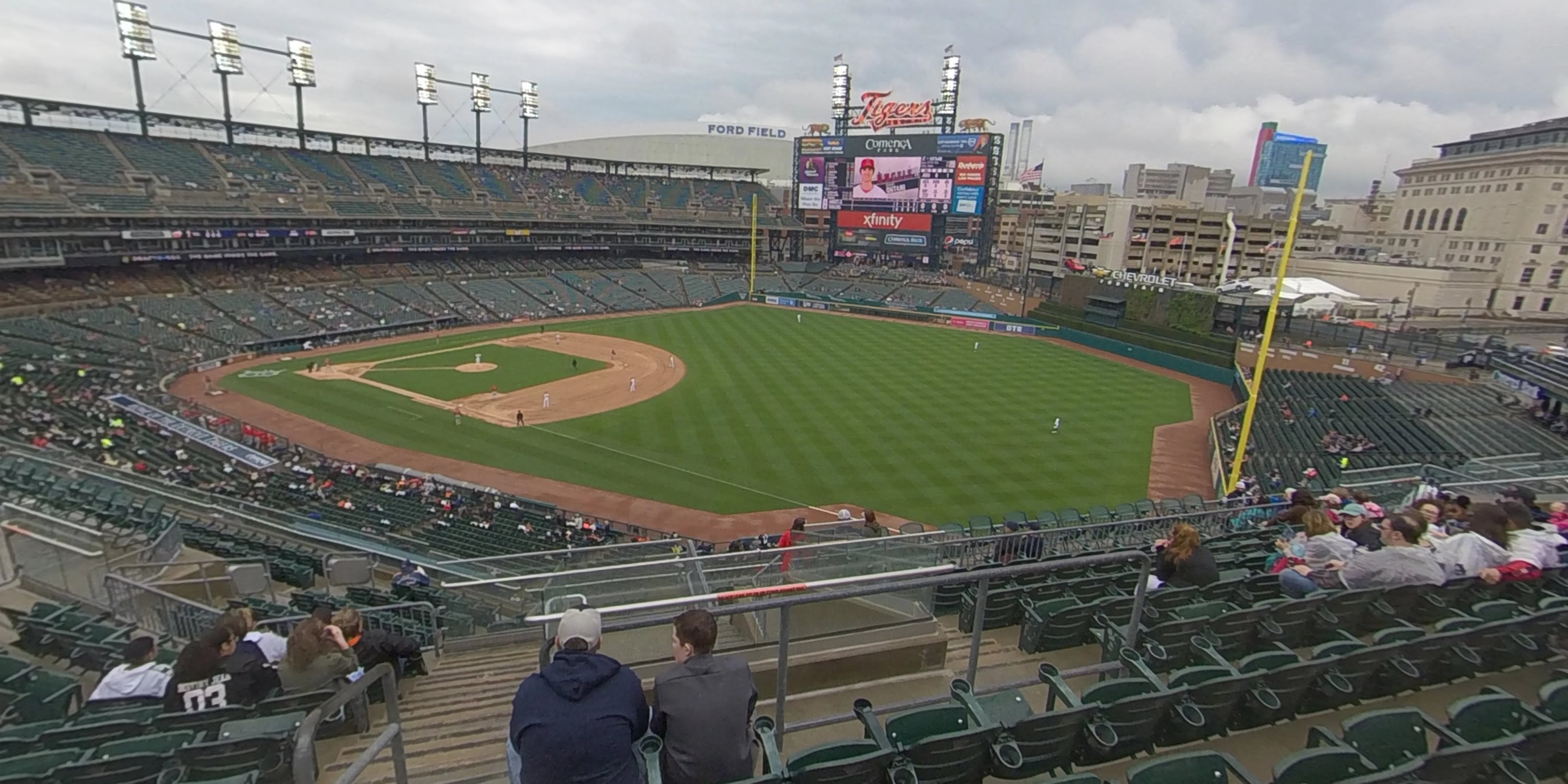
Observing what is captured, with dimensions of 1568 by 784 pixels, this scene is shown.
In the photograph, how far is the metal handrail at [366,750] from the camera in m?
3.33

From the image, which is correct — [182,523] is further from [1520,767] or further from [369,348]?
[369,348]

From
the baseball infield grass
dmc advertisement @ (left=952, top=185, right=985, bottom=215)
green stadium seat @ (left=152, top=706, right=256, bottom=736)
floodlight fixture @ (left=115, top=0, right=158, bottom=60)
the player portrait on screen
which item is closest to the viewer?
green stadium seat @ (left=152, top=706, right=256, bottom=736)

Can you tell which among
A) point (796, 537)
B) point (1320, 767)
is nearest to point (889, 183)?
point (796, 537)

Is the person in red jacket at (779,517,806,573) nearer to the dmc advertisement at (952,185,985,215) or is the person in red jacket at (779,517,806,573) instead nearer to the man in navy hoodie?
the man in navy hoodie

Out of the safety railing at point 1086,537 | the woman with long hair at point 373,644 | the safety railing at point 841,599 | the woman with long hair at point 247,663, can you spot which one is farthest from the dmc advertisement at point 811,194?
the woman with long hair at point 247,663

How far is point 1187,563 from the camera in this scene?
7258mm

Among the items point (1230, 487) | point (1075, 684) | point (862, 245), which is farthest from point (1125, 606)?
point (862, 245)

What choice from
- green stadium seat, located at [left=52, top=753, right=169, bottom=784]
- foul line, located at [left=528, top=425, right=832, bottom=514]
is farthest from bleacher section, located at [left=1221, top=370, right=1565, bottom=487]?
green stadium seat, located at [left=52, top=753, right=169, bottom=784]

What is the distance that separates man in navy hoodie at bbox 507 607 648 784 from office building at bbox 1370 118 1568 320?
9034 centimetres

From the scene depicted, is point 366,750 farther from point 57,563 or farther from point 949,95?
point 949,95

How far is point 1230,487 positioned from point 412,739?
25022mm

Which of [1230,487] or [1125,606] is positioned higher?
[1125,606]

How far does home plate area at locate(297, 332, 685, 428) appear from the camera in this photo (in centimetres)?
3453

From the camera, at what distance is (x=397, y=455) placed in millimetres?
27984
